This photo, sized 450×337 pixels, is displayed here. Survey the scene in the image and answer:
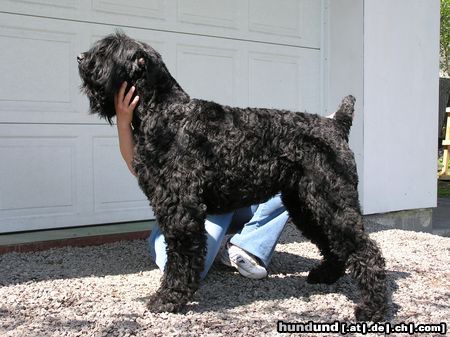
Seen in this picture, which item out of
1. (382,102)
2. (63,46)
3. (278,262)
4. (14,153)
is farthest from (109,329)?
(382,102)

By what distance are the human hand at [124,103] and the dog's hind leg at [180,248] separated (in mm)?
582

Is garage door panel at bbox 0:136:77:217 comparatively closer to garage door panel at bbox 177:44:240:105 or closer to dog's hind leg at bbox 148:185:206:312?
garage door panel at bbox 177:44:240:105

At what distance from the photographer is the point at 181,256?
3.28 m

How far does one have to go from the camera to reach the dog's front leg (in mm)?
3203

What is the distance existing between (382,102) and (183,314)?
436 cm

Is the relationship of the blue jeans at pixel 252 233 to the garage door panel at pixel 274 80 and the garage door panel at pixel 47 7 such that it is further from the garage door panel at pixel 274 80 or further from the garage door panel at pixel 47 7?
the garage door panel at pixel 47 7

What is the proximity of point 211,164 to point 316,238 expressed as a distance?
3.73ft

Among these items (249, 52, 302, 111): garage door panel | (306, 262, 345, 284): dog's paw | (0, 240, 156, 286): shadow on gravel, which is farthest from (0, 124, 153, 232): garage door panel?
(306, 262, 345, 284): dog's paw

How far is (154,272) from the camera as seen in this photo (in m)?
4.37

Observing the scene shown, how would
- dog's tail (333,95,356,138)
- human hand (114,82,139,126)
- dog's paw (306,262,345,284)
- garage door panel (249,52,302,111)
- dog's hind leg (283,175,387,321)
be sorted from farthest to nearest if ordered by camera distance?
garage door panel (249,52,302,111) → dog's paw (306,262,345,284) → dog's tail (333,95,356,138) → dog's hind leg (283,175,387,321) → human hand (114,82,139,126)

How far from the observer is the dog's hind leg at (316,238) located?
12.5 ft

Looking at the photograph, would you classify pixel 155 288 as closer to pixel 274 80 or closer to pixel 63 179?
pixel 63 179

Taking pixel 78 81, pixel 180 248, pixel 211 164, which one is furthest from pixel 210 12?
pixel 180 248

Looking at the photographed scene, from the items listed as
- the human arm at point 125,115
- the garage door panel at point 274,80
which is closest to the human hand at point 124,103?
the human arm at point 125,115
